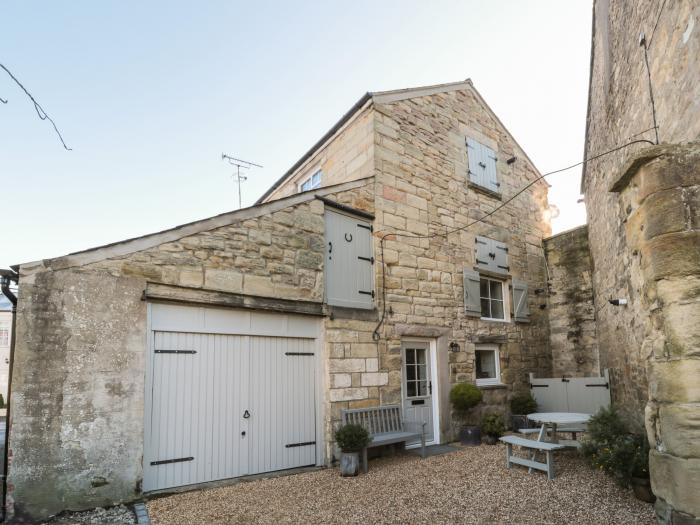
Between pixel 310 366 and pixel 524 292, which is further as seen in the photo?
pixel 524 292

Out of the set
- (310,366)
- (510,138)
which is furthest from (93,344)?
(510,138)

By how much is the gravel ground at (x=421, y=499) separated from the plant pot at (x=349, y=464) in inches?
4.3

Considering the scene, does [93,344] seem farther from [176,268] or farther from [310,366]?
[310,366]

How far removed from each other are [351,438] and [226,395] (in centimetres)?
166

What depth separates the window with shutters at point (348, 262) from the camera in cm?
685

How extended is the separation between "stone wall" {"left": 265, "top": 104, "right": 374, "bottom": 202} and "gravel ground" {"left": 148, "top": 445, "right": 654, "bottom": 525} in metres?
4.73

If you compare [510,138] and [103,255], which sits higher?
[510,138]

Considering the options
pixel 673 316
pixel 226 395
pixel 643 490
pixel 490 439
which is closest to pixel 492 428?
pixel 490 439

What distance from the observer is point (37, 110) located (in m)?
2.69

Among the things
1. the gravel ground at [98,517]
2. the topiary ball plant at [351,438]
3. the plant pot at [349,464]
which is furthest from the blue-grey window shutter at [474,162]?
the gravel ground at [98,517]

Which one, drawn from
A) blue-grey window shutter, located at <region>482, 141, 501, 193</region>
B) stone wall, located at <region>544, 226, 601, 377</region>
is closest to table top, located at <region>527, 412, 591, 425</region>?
stone wall, located at <region>544, 226, 601, 377</region>

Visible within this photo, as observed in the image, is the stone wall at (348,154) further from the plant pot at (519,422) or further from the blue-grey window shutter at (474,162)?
the plant pot at (519,422)

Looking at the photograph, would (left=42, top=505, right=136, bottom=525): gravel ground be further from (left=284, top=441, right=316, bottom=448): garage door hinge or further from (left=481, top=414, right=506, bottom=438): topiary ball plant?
(left=481, top=414, right=506, bottom=438): topiary ball plant

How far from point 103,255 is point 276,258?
2.11 meters
